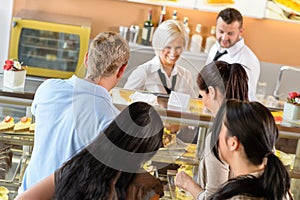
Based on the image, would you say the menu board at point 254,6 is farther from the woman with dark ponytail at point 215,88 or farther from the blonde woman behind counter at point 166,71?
the woman with dark ponytail at point 215,88

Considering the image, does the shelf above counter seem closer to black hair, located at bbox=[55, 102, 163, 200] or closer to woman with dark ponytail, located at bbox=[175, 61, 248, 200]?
woman with dark ponytail, located at bbox=[175, 61, 248, 200]

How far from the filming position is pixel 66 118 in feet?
8.47

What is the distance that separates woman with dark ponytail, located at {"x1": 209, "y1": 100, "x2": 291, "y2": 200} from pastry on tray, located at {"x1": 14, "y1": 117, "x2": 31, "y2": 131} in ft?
4.78

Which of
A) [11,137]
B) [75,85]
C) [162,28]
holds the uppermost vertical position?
[162,28]

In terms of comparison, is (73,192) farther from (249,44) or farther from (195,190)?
(249,44)

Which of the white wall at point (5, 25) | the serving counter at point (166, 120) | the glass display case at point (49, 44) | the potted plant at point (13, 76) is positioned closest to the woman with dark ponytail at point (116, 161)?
the serving counter at point (166, 120)

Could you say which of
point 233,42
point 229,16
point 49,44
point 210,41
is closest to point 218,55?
point 233,42

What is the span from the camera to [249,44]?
6.36 meters

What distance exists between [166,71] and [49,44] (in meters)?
2.75

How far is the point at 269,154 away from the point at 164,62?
1.15 meters

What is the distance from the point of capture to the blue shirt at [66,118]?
2.57 metres

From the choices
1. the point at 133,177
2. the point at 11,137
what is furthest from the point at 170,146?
the point at 11,137

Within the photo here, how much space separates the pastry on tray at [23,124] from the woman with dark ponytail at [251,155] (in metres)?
1.46

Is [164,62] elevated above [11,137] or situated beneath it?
elevated above
